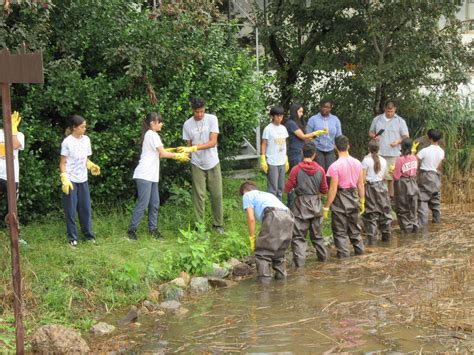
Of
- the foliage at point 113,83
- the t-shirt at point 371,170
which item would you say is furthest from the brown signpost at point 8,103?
the t-shirt at point 371,170

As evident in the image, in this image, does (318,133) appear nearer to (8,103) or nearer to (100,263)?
(100,263)

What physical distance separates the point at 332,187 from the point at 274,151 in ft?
4.79

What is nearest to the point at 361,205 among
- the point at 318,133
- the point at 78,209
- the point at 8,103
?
the point at 318,133

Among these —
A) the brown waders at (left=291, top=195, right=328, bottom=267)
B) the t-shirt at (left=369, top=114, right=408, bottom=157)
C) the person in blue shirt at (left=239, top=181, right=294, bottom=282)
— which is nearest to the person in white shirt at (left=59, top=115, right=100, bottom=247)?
the person in blue shirt at (left=239, top=181, right=294, bottom=282)

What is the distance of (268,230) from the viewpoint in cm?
→ 893

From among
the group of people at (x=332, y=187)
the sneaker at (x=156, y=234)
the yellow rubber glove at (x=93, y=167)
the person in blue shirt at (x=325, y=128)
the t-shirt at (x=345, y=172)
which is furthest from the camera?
the person in blue shirt at (x=325, y=128)

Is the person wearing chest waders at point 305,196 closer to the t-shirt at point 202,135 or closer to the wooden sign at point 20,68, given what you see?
the t-shirt at point 202,135

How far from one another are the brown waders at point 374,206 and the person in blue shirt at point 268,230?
7.73ft

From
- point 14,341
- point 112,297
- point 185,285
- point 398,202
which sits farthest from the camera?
point 398,202

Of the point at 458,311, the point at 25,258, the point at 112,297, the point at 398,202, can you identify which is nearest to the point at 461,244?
the point at 398,202

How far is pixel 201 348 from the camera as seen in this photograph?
663cm

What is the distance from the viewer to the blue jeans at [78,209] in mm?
9164

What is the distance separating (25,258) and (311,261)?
12.2 ft

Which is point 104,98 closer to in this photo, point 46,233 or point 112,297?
point 46,233
